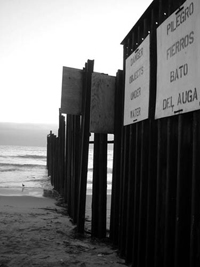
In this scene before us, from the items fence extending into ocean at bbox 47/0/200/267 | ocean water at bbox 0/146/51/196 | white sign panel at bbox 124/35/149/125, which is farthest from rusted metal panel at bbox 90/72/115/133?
ocean water at bbox 0/146/51/196

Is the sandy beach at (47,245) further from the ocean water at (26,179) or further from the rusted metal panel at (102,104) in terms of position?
the ocean water at (26,179)

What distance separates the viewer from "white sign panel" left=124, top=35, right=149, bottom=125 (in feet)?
11.5

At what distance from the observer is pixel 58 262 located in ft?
12.2

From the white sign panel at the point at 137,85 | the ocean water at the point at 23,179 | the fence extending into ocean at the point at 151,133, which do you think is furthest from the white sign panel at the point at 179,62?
the ocean water at the point at 23,179

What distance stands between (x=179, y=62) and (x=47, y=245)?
3.36m

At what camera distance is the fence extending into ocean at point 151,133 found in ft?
8.54

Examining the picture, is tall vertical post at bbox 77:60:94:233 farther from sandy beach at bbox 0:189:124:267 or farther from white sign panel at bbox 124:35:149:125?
white sign panel at bbox 124:35:149:125

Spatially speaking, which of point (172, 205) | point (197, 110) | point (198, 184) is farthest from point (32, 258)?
point (197, 110)

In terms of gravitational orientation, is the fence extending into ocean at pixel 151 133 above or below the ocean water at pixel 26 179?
above

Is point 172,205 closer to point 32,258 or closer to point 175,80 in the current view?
point 175,80

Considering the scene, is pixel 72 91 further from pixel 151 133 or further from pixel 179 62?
pixel 179 62

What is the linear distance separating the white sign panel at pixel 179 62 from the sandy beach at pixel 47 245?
7.47 ft

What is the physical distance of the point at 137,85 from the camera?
12.5 feet

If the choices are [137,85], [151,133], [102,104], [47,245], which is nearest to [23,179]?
[47,245]
